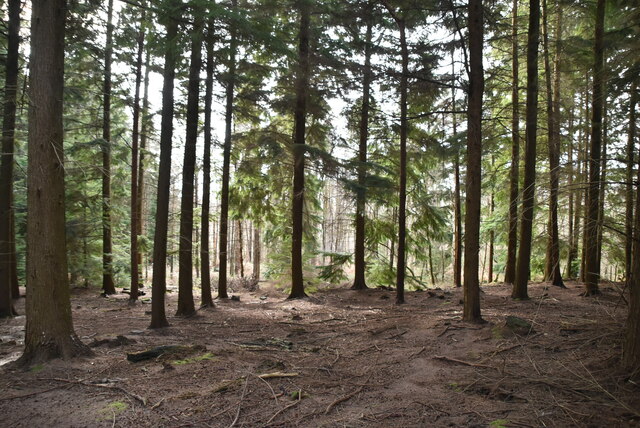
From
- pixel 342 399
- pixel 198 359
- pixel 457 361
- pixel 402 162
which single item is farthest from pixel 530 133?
pixel 198 359

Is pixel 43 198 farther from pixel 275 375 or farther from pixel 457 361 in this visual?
pixel 457 361

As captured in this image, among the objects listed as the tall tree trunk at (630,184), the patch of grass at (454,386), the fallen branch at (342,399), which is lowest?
the fallen branch at (342,399)

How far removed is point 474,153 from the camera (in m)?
7.84

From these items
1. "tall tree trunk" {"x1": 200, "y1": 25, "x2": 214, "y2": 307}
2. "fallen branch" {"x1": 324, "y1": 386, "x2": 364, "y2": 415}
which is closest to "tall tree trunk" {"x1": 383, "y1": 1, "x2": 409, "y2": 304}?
"tall tree trunk" {"x1": 200, "y1": 25, "x2": 214, "y2": 307}

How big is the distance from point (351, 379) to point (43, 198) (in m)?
5.17

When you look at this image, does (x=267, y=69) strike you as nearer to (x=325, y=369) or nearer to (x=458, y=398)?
(x=325, y=369)

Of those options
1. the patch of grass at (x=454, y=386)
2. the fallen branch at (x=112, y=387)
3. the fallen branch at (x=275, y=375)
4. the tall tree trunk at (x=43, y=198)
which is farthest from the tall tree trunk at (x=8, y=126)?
the patch of grass at (x=454, y=386)

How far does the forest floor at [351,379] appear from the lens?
12.8 feet

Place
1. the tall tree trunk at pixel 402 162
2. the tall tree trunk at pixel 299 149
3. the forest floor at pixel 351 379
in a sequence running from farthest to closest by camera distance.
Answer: the tall tree trunk at pixel 299 149 → the tall tree trunk at pixel 402 162 → the forest floor at pixel 351 379

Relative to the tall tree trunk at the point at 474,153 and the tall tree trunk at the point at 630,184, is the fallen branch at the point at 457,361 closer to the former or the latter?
the tall tree trunk at the point at 630,184

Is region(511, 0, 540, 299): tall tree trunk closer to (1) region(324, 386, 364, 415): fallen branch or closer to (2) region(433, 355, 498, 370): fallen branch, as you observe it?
(2) region(433, 355, 498, 370): fallen branch

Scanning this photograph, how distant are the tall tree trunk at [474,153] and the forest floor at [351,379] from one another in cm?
86

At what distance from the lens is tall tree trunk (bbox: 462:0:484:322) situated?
7793 mm

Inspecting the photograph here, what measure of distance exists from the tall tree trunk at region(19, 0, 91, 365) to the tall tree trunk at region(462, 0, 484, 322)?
733 centimetres
